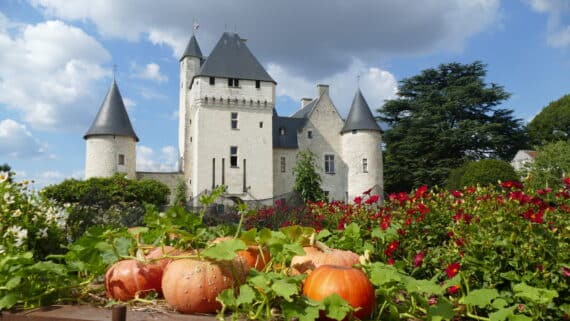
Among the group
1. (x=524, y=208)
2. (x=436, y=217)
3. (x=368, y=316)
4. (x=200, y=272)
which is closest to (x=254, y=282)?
(x=200, y=272)

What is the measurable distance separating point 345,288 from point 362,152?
3369 cm

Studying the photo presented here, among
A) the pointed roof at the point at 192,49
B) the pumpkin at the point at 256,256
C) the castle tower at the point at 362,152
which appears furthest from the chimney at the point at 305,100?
the pumpkin at the point at 256,256

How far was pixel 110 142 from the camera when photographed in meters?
32.3

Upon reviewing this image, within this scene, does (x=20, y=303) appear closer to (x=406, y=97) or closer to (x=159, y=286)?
(x=159, y=286)

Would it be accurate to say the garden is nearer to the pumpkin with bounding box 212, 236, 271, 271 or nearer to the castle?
the pumpkin with bounding box 212, 236, 271, 271

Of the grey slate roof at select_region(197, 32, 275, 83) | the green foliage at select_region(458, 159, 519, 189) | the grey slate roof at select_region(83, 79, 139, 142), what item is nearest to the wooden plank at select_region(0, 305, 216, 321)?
the green foliage at select_region(458, 159, 519, 189)

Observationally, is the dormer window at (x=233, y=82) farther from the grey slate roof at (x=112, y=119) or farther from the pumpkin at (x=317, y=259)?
the pumpkin at (x=317, y=259)

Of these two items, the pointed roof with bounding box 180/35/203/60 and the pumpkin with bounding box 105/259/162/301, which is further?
the pointed roof with bounding box 180/35/203/60

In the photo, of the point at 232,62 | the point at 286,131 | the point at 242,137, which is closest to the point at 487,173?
the point at 286,131

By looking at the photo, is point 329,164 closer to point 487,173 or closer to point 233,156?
point 233,156

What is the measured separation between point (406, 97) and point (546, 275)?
36243 mm

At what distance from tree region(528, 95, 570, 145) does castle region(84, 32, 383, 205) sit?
61.6ft

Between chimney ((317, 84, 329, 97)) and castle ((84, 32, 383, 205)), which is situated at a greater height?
chimney ((317, 84, 329, 97))

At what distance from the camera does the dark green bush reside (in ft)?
76.6
